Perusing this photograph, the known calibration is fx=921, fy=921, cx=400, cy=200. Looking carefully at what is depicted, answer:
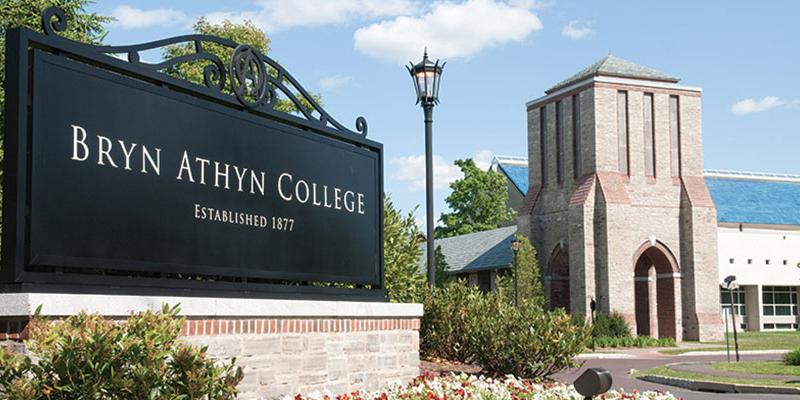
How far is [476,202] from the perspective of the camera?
Result: 70.8 metres

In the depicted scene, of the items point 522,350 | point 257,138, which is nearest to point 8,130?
point 257,138

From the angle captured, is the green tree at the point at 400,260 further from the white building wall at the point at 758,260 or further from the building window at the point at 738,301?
the building window at the point at 738,301

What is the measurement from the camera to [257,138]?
9.34 m

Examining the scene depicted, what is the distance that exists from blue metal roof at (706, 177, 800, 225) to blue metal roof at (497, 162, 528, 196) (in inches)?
495

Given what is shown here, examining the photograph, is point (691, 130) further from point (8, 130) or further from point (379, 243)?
point (8, 130)

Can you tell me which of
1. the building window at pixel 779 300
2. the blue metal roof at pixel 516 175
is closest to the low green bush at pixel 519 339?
the building window at pixel 779 300

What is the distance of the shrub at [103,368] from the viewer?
19.4 feet

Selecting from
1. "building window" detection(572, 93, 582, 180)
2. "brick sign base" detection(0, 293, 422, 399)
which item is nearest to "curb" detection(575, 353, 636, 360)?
"building window" detection(572, 93, 582, 180)

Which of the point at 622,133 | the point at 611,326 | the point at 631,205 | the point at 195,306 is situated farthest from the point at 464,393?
the point at 622,133

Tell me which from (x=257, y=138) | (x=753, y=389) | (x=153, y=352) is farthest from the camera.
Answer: (x=753, y=389)

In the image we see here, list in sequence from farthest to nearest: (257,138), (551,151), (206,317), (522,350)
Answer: (551,151), (522,350), (257,138), (206,317)

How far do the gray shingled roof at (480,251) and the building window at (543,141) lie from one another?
520cm

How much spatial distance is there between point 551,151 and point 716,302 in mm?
11306

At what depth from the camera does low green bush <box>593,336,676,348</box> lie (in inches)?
1567
